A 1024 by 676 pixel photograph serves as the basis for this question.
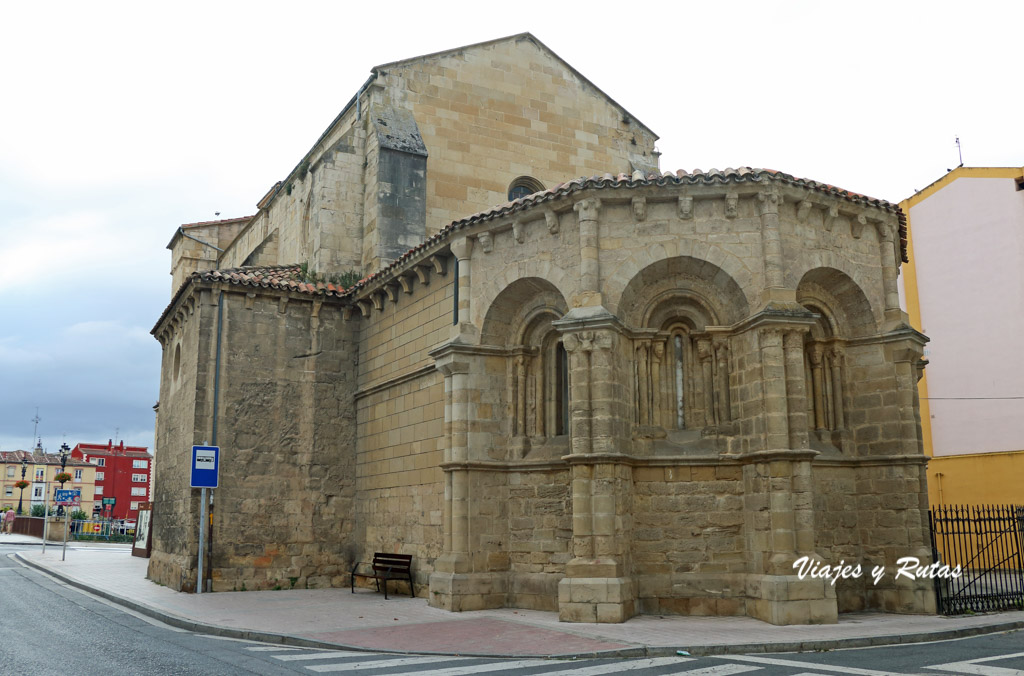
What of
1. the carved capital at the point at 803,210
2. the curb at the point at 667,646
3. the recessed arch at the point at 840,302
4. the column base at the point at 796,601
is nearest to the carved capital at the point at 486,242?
the carved capital at the point at 803,210

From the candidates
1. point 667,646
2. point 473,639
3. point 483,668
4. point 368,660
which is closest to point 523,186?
point 473,639

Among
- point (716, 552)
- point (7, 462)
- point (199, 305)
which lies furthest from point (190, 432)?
point (7, 462)

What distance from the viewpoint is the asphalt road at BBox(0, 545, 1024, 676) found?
8.48m

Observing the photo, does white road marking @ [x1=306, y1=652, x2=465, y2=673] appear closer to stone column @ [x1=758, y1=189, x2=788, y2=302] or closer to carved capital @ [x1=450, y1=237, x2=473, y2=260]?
stone column @ [x1=758, y1=189, x2=788, y2=302]

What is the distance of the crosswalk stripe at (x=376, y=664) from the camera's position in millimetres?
8781

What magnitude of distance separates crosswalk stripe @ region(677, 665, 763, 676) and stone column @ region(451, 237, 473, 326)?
7685 mm

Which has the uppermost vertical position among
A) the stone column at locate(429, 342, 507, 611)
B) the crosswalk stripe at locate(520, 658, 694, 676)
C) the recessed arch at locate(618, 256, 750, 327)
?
the recessed arch at locate(618, 256, 750, 327)

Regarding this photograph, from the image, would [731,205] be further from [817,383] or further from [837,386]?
[837,386]

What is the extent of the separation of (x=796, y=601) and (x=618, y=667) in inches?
153

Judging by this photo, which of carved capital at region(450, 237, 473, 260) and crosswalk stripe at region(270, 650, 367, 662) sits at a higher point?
carved capital at region(450, 237, 473, 260)

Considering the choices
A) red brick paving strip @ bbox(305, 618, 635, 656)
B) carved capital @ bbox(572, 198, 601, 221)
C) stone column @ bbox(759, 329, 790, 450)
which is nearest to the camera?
red brick paving strip @ bbox(305, 618, 635, 656)

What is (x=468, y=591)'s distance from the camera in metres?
13.5

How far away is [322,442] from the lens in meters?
18.5

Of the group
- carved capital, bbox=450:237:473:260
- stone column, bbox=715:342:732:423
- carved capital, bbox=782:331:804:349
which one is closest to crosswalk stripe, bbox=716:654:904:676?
stone column, bbox=715:342:732:423
